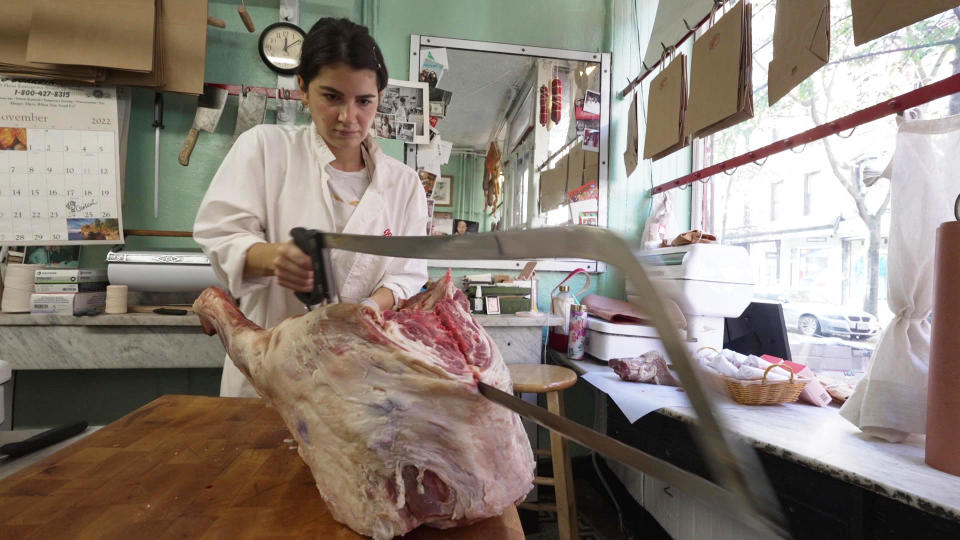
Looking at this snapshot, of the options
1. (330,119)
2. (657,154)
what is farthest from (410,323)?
(657,154)

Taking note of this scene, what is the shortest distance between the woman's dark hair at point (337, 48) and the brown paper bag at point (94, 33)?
5.37 feet

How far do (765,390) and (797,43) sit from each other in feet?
4.15

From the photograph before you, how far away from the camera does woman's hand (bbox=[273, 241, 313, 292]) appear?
893mm

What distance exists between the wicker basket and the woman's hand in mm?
1663

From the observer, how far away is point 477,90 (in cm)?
306

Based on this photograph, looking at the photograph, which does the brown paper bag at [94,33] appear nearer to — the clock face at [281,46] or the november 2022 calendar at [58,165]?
the november 2022 calendar at [58,165]

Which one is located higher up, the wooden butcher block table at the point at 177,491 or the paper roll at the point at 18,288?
the paper roll at the point at 18,288

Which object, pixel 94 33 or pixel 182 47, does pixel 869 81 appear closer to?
pixel 182 47

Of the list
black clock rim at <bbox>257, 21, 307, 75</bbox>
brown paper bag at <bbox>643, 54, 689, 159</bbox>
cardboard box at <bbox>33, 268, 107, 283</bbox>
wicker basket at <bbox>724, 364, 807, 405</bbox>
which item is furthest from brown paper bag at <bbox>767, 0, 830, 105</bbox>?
cardboard box at <bbox>33, 268, 107, 283</bbox>

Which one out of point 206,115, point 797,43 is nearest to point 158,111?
point 206,115

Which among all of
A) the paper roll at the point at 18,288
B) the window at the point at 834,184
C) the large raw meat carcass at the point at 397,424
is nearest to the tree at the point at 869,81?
the window at the point at 834,184

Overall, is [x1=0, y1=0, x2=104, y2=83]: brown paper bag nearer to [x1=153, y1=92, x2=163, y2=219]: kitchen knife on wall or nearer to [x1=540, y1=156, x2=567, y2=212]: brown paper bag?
[x1=153, y1=92, x2=163, y2=219]: kitchen knife on wall

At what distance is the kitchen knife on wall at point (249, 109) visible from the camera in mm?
2633

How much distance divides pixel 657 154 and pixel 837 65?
841 mm
